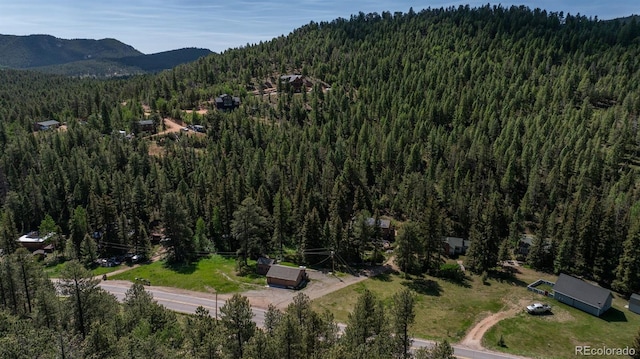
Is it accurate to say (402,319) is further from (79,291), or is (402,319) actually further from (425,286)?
(79,291)

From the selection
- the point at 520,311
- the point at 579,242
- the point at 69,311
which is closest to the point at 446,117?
the point at 579,242

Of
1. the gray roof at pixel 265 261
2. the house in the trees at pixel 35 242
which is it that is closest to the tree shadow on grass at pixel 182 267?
the gray roof at pixel 265 261

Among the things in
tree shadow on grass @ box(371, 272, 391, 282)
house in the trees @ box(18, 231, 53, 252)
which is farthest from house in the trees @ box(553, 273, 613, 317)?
house in the trees @ box(18, 231, 53, 252)

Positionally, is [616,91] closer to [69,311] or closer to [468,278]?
[468,278]

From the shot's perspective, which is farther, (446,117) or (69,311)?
(446,117)

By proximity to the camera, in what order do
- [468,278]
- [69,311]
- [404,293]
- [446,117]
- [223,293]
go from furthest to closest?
[446,117] < [468,278] < [223,293] < [69,311] < [404,293]

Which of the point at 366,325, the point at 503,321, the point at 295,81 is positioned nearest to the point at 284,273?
the point at 366,325

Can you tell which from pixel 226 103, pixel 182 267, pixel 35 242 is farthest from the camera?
pixel 226 103
